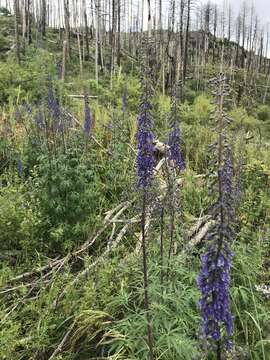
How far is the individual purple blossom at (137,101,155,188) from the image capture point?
2.49 m

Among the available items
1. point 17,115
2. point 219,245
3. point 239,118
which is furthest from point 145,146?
→ point 239,118

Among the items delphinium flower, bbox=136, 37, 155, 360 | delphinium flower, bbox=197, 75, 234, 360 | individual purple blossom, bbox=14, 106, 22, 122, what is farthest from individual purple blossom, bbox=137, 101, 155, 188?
individual purple blossom, bbox=14, 106, 22, 122

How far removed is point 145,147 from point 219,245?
3.34ft

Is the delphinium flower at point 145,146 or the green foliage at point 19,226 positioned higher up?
the delphinium flower at point 145,146

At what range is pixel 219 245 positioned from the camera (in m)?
1.71

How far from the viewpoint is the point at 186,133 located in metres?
7.75

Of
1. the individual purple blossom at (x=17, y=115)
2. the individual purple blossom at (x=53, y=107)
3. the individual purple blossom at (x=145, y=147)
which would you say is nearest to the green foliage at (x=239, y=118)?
the individual purple blossom at (x=145, y=147)

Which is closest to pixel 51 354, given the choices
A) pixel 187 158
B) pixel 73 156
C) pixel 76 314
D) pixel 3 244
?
pixel 76 314

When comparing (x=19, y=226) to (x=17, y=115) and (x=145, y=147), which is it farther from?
(x=17, y=115)

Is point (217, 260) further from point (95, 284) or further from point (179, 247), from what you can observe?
point (179, 247)

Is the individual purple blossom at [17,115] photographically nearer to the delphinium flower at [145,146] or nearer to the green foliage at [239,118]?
the green foliage at [239,118]

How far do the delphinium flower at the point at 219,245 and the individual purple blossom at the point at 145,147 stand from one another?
0.83 m

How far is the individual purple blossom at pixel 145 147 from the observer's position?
2.49 m

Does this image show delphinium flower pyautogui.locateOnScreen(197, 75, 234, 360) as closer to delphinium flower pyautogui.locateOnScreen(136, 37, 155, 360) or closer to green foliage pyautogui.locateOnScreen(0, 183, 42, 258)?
delphinium flower pyautogui.locateOnScreen(136, 37, 155, 360)
